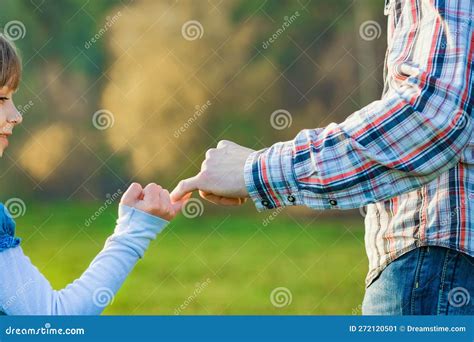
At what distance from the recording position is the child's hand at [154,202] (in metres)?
1.67

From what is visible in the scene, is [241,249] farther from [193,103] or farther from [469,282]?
[469,282]

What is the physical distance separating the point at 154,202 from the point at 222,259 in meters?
6.23

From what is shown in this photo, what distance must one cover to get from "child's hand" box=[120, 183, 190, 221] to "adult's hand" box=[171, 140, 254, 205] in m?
0.19

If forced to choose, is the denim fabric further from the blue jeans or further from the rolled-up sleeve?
the blue jeans

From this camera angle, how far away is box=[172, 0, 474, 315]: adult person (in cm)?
135

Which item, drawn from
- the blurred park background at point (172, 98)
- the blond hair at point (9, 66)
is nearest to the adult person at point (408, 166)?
the blond hair at point (9, 66)

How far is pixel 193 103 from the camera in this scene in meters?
9.63

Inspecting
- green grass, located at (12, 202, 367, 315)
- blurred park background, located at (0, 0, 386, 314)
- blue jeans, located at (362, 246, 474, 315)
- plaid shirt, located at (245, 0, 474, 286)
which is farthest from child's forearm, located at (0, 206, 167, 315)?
blurred park background, located at (0, 0, 386, 314)

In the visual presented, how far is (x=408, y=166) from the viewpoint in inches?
53.5

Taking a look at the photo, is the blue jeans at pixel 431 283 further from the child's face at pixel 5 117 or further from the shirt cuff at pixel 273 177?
the child's face at pixel 5 117

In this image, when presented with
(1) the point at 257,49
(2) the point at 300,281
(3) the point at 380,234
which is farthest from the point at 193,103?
(3) the point at 380,234

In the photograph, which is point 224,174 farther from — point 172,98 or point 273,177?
point 172,98

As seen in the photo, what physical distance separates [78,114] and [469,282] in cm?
842

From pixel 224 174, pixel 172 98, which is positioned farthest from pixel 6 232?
pixel 172 98
